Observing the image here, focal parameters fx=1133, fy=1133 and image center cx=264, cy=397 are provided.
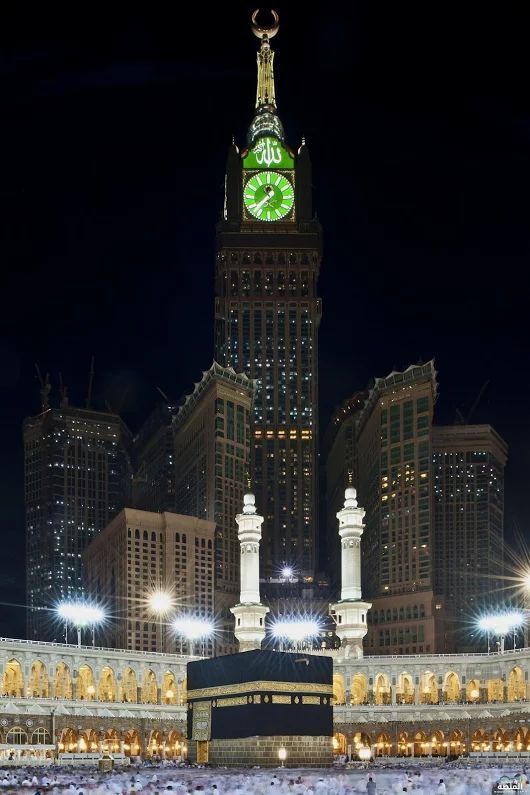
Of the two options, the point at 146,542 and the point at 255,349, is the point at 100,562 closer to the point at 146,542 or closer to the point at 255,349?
the point at 146,542

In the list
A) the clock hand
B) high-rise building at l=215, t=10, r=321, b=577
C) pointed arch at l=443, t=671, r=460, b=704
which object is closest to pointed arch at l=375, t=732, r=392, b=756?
pointed arch at l=443, t=671, r=460, b=704

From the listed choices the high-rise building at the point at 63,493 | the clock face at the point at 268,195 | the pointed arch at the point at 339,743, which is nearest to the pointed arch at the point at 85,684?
the pointed arch at the point at 339,743

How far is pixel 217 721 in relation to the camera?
57.2 metres

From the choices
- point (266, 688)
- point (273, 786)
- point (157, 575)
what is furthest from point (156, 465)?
point (273, 786)

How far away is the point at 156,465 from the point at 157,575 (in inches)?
2064

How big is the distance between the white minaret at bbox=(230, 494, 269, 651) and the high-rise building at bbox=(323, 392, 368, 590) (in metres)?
73.4

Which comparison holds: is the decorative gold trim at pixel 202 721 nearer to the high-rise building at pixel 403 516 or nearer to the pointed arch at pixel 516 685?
the pointed arch at pixel 516 685

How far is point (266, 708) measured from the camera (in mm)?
54594

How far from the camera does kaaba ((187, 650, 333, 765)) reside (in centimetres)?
5447

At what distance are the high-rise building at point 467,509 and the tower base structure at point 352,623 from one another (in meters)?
65.5

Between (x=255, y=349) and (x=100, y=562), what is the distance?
3469 centimetres

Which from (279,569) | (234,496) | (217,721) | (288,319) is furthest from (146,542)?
(217,721)

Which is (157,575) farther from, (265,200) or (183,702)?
(265,200)

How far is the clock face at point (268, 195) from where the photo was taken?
495 feet
